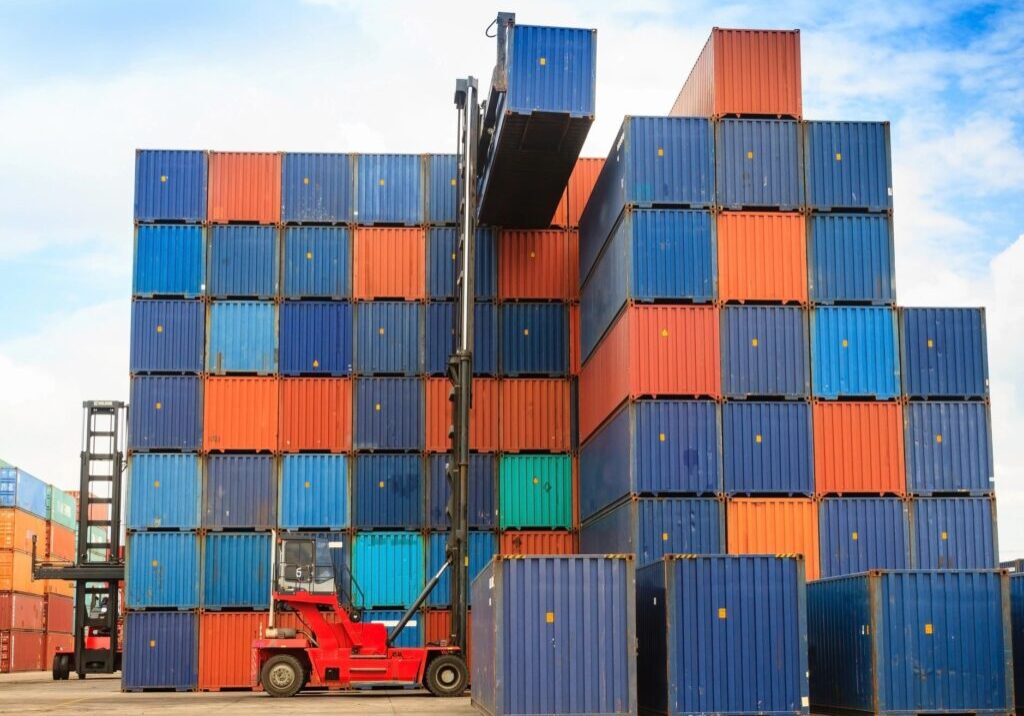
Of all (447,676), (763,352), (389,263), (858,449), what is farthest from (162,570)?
(858,449)

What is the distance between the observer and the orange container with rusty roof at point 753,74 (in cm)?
3200

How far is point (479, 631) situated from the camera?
2588 cm

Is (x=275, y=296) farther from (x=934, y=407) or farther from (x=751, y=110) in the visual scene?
(x=934, y=407)

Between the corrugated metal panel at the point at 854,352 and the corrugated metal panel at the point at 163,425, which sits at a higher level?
the corrugated metal panel at the point at 854,352

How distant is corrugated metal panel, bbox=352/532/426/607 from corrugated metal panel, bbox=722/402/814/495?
9717mm

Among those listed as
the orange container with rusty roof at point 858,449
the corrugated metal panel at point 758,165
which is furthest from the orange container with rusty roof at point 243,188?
the orange container with rusty roof at point 858,449

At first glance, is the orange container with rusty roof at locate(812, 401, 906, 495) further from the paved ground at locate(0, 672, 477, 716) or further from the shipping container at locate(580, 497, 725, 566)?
the paved ground at locate(0, 672, 477, 716)

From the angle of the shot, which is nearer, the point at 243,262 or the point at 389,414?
the point at 389,414

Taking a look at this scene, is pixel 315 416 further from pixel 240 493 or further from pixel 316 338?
pixel 240 493

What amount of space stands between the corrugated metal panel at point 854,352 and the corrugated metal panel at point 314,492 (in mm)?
12907

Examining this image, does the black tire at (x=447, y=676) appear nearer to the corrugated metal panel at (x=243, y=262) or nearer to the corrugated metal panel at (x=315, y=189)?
the corrugated metal panel at (x=243, y=262)

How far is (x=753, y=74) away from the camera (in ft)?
105

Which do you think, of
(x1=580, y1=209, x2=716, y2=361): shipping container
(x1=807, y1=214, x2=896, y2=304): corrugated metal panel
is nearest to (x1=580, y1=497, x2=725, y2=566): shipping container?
(x1=580, y1=209, x2=716, y2=361): shipping container

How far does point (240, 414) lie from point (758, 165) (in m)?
15.0
